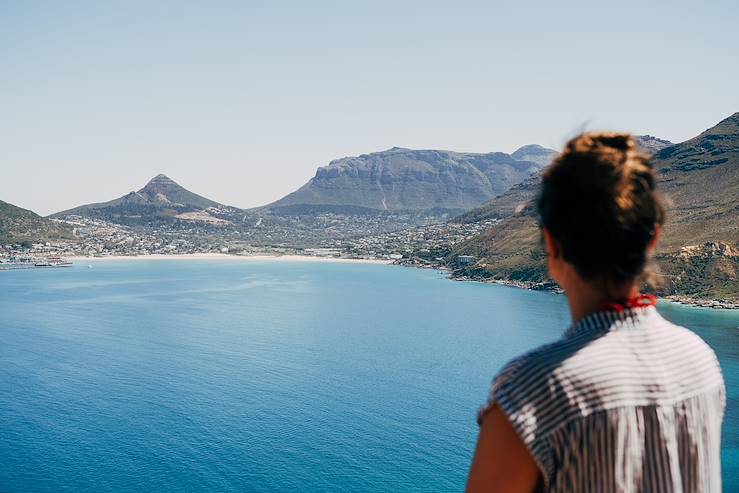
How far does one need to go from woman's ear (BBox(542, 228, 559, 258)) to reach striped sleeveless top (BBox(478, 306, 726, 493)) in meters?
0.19

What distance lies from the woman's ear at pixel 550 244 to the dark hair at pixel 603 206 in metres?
0.02

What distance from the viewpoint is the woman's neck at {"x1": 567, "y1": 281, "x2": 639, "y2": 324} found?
168cm

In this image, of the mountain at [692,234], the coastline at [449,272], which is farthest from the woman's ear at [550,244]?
the mountain at [692,234]

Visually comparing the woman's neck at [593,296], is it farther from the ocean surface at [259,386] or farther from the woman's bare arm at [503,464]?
the ocean surface at [259,386]

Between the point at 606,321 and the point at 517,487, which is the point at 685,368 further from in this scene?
the point at 517,487

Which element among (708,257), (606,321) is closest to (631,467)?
(606,321)

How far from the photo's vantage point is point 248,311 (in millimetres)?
83562

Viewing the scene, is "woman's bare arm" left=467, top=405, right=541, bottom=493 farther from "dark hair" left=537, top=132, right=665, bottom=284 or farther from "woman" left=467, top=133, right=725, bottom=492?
"dark hair" left=537, top=132, right=665, bottom=284

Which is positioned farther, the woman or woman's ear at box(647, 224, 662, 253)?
woman's ear at box(647, 224, 662, 253)

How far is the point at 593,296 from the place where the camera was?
169 cm

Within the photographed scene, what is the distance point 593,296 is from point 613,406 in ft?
1.01

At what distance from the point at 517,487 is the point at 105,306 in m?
94.3

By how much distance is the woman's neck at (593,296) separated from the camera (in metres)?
1.68

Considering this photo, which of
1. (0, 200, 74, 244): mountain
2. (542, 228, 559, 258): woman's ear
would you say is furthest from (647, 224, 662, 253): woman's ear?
(0, 200, 74, 244): mountain
